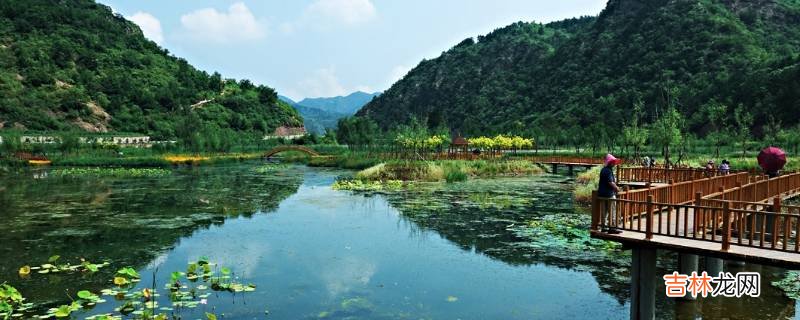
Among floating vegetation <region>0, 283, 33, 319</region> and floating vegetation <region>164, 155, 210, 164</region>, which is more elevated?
floating vegetation <region>164, 155, 210, 164</region>

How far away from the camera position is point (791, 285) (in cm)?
1351

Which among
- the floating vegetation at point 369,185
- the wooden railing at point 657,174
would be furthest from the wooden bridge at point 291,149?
the wooden railing at point 657,174

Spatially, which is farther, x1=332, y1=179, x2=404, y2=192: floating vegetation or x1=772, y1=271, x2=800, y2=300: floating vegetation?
x1=332, y1=179, x2=404, y2=192: floating vegetation

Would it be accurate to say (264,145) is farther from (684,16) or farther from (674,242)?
(674,242)

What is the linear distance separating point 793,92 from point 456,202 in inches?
2385

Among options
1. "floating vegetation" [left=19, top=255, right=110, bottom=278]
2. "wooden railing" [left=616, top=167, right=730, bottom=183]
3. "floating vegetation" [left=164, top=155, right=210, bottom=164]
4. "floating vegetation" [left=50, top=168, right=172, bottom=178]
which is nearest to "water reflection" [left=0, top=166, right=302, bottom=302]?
"floating vegetation" [left=19, top=255, right=110, bottom=278]

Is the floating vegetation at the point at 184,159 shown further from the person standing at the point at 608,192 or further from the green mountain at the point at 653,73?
the person standing at the point at 608,192

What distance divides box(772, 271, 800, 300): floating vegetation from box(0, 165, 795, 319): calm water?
273 millimetres

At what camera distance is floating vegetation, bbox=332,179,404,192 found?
3703 cm

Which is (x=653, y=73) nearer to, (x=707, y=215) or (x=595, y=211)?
(x=707, y=215)

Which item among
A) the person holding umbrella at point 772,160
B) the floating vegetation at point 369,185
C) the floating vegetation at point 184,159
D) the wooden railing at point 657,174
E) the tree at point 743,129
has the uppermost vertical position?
the tree at point 743,129

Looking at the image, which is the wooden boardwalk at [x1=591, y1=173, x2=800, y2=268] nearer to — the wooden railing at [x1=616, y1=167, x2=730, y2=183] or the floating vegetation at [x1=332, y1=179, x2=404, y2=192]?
the wooden railing at [x1=616, y1=167, x2=730, y2=183]

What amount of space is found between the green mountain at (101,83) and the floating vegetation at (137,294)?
234ft

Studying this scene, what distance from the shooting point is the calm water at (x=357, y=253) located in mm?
12555
